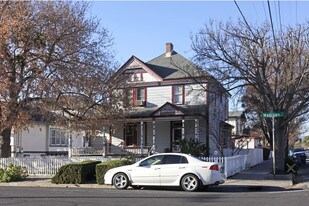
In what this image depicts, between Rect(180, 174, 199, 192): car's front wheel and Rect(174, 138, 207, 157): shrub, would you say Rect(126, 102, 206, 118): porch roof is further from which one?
Rect(180, 174, 199, 192): car's front wheel

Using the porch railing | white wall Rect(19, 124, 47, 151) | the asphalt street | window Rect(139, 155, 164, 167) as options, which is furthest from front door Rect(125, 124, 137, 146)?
the asphalt street

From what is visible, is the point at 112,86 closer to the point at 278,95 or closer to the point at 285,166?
the point at 278,95

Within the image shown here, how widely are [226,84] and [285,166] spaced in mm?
6495

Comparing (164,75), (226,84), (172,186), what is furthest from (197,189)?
(164,75)

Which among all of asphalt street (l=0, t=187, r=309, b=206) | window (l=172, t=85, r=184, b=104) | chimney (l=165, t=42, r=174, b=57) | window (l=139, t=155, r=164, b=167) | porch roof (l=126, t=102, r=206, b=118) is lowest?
asphalt street (l=0, t=187, r=309, b=206)

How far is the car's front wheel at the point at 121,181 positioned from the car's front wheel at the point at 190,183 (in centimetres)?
222

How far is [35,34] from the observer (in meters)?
21.3

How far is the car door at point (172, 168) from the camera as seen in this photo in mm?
15617

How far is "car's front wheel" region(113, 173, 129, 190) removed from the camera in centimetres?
1633

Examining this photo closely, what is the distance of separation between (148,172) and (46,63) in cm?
929

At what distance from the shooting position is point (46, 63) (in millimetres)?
21922

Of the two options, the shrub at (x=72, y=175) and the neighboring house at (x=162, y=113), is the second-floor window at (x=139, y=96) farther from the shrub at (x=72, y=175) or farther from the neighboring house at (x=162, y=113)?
the shrub at (x=72, y=175)

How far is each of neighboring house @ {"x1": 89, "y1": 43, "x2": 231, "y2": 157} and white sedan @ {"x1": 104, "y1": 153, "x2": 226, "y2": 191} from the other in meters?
13.3

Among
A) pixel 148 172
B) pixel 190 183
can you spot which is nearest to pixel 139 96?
pixel 148 172
